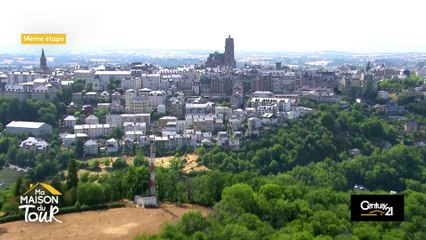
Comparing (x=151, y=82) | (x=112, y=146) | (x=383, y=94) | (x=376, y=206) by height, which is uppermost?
(x=151, y=82)

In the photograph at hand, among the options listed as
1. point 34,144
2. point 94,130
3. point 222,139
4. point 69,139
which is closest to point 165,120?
point 94,130

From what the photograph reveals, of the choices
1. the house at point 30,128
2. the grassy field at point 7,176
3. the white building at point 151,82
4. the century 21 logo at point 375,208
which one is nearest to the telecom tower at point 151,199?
the century 21 logo at point 375,208

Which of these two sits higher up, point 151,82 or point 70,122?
point 151,82

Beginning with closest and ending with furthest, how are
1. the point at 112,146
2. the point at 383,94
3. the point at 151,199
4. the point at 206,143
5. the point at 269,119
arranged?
the point at 151,199
the point at 112,146
the point at 206,143
the point at 269,119
the point at 383,94

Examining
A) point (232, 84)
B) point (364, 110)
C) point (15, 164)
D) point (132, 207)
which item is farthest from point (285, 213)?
point (232, 84)

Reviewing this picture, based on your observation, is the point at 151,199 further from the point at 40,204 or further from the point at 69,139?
the point at 69,139

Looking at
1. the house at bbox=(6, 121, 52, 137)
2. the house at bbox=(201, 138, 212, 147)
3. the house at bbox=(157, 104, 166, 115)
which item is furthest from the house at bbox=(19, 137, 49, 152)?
the house at bbox=(157, 104, 166, 115)

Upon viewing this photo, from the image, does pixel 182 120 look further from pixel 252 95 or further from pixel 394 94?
pixel 394 94

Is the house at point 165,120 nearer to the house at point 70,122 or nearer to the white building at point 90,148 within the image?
the house at point 70,122
